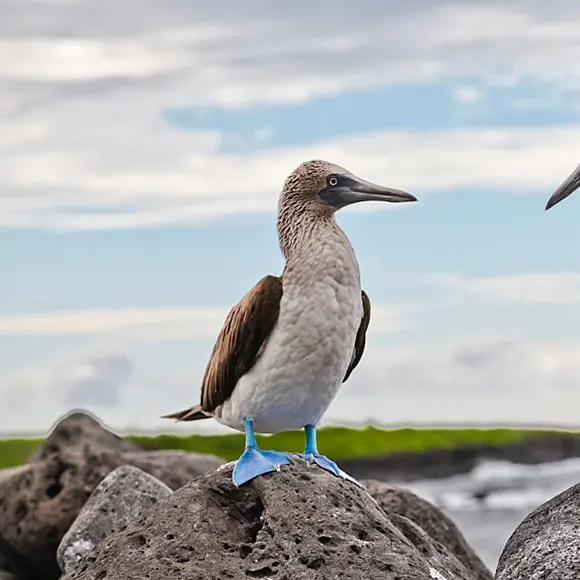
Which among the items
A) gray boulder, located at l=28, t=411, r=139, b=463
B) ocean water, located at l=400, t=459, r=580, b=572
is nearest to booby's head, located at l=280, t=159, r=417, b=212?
gray boulder, located at l=28, t=411, r=139, b=463

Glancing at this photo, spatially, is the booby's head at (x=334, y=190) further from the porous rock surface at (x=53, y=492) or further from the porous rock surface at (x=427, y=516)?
the porous rock surface at (x=53, y=492)

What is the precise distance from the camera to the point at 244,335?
581 centimetres

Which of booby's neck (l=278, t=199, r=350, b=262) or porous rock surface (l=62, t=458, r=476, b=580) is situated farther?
booby's neck (l=278, t=199, r=350, b=262)

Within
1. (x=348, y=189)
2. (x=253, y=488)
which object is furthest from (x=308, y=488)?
(x=348, y=189)

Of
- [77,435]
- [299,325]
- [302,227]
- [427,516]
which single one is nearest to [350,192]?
[302,227]

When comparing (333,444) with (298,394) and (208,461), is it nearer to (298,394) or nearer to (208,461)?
(208,461)

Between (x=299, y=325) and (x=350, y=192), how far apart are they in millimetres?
743

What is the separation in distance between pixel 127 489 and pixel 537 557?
3191 mm

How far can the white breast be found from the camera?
18.6 feet

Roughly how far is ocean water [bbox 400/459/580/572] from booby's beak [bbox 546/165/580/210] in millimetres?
6842

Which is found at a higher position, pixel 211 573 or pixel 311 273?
pixel 311 273

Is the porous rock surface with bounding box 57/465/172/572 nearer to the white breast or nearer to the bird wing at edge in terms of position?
the bird wing at edge

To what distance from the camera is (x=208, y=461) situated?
33.7 ft

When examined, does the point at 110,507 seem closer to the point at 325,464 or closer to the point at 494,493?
the point at 325,464
